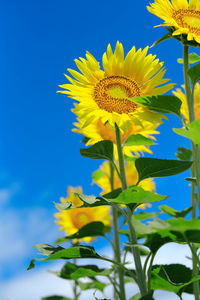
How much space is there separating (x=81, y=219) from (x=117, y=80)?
1.74 m

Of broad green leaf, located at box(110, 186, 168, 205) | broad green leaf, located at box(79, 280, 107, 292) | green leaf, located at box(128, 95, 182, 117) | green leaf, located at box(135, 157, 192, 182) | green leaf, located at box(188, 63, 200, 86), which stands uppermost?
green leaf, located at box(188, 63, 200, 86)

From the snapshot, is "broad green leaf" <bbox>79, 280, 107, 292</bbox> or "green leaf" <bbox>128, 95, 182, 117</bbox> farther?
"broad green leaf" <bbox>79, 280, 107, 292</bbox>

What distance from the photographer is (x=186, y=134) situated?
52.0 inches

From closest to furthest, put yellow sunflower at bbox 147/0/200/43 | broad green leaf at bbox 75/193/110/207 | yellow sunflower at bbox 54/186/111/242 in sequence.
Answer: broad green leaf at bbox 75/193/110/207 < yellow sunflower at bbox 147/0/200/43 < yellow sunflower at bbox 54/186/111/242

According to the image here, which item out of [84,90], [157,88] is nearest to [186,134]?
[157,88]

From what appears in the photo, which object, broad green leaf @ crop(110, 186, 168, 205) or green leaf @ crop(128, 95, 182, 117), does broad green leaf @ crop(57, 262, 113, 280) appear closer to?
broad green leaf @ crop(110, 186, 168, 205)

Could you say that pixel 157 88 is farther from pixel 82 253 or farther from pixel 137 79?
pixel 82 253

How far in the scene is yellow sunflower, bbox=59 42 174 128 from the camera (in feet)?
5.76

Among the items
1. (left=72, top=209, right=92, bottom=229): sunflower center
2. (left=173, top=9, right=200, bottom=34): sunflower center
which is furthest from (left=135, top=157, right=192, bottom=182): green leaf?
(left=72, top=209, right=92, bottom=229): sunflower center

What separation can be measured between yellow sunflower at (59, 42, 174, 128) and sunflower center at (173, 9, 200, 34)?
0.64ft

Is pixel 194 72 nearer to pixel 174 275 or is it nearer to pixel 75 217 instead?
pixel 174 275

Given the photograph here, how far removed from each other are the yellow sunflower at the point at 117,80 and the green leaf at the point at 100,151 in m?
0.14

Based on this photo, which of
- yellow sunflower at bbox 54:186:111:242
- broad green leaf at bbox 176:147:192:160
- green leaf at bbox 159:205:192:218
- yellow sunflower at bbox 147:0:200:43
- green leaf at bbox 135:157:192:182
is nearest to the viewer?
green leaf at bbox 135:157:192:182

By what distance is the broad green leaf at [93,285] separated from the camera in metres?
2.77
